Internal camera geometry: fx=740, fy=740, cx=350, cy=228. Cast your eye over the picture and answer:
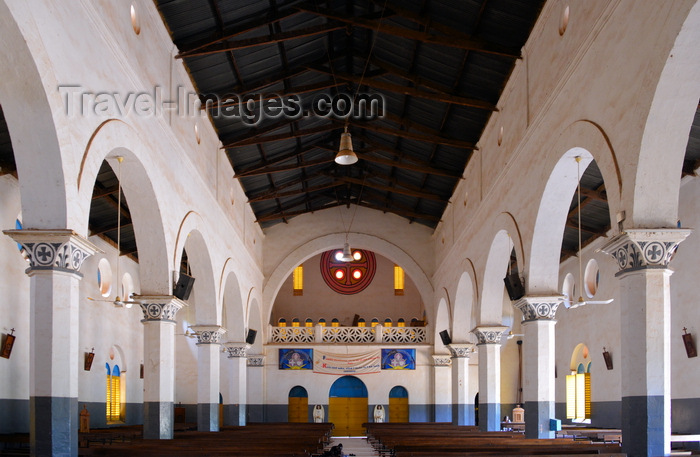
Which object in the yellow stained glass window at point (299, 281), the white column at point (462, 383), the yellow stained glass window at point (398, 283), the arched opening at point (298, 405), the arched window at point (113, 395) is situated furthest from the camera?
the yellow stained glass window at point (398, 283)

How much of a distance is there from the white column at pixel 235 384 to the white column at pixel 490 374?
903 cm

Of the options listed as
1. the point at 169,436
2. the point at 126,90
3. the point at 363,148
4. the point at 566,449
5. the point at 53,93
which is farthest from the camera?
the point at 363,148

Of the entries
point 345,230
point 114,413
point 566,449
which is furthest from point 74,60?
point 345,230

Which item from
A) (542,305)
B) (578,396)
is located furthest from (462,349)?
(542,305)

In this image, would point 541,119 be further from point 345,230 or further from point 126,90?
point 345,230

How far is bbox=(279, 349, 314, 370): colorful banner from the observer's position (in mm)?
31562

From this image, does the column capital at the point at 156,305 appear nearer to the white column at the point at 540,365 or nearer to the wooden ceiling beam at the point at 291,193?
the white column at the point at 540,365

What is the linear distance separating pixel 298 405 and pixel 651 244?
24.5m

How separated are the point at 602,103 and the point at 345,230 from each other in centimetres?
2167

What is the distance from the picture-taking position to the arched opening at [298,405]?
31.4 metres

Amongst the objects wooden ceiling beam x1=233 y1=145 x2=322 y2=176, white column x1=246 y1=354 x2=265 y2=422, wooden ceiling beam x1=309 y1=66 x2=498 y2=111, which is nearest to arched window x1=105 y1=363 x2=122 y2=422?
white column x1=246 y1=354 x2=265 y2=422

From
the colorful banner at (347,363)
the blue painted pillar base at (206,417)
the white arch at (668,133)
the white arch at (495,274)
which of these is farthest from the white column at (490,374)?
the colorful banner at (347,363)

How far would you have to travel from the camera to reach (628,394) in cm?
912

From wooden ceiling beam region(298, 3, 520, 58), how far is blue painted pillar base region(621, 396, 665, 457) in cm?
785
